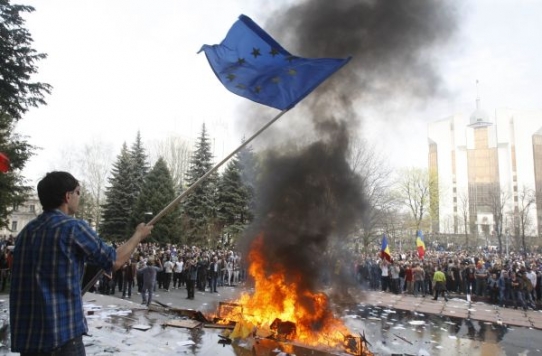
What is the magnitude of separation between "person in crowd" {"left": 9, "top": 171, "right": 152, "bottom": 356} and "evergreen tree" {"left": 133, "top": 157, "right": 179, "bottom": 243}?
101 ft

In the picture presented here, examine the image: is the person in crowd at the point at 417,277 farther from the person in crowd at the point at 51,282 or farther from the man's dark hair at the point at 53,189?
the man's dark hair at the point at 53,189

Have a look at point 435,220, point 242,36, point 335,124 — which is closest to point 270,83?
point 242,36

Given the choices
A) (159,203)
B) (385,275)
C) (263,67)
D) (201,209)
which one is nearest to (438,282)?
(385,275)

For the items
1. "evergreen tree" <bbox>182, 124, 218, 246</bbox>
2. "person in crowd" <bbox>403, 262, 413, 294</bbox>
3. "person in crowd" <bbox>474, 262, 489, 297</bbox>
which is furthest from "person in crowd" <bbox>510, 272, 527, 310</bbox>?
"evergreen tree" <bbox>182, 124, 218, 246</bbox>

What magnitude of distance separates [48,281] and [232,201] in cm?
3161

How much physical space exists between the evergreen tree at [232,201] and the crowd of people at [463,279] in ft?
46.0

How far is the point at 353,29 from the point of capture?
450 inches

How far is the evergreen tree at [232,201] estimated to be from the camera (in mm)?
33188

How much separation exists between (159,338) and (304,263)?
4.10 m

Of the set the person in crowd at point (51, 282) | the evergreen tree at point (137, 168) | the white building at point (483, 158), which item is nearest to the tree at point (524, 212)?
the white building at point (483, 158)

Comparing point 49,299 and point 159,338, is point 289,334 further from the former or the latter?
point 49,299

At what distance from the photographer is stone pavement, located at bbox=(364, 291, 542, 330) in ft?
43.2

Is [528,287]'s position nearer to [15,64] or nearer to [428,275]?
[428,275]

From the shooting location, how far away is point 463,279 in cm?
1898
